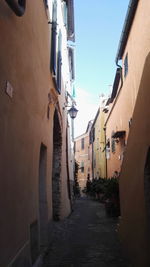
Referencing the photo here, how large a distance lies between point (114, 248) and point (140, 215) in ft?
8.54

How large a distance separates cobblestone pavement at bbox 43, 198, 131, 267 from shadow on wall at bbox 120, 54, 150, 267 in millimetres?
519

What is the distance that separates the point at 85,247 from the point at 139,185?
3078mm

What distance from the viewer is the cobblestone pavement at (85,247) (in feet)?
20.2

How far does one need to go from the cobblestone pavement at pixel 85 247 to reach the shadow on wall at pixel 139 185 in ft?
1.70

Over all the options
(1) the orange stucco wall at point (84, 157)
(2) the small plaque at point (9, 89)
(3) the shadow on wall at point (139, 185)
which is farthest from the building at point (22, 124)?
(1) the orange stucco wall at point (84, 157)

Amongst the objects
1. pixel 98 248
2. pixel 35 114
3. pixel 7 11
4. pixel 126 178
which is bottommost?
pixel 98 248

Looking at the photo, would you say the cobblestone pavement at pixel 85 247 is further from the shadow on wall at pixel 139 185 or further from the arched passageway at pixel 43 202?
the shadow on wall at pixel 139 185

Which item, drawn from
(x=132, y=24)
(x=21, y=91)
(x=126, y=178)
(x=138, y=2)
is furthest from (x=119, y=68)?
(x=21, y=91)

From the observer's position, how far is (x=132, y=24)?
9766 mm

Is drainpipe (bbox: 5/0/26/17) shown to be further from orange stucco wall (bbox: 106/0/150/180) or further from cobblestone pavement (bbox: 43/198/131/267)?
cobblestone pavement (bbox: 43/198/131/267)

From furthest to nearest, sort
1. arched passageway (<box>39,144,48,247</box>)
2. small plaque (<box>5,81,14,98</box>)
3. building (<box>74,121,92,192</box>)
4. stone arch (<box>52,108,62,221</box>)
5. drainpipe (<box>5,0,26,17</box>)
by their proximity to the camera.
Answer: building (<box>74,121,92,192</box>) < stone arch (<box>52,108,62,221</box>) < arched passageway (<box>39,144,48,247</box>) < small plaque (<box>5,81,14,98</box>) < drainpipe (<box>5,0,26,17</box>)

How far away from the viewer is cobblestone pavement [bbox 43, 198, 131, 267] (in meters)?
6.16

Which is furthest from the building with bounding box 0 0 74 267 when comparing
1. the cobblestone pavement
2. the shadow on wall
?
the shadow on wall

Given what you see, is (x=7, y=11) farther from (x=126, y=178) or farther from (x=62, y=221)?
(x=62, y=221)
